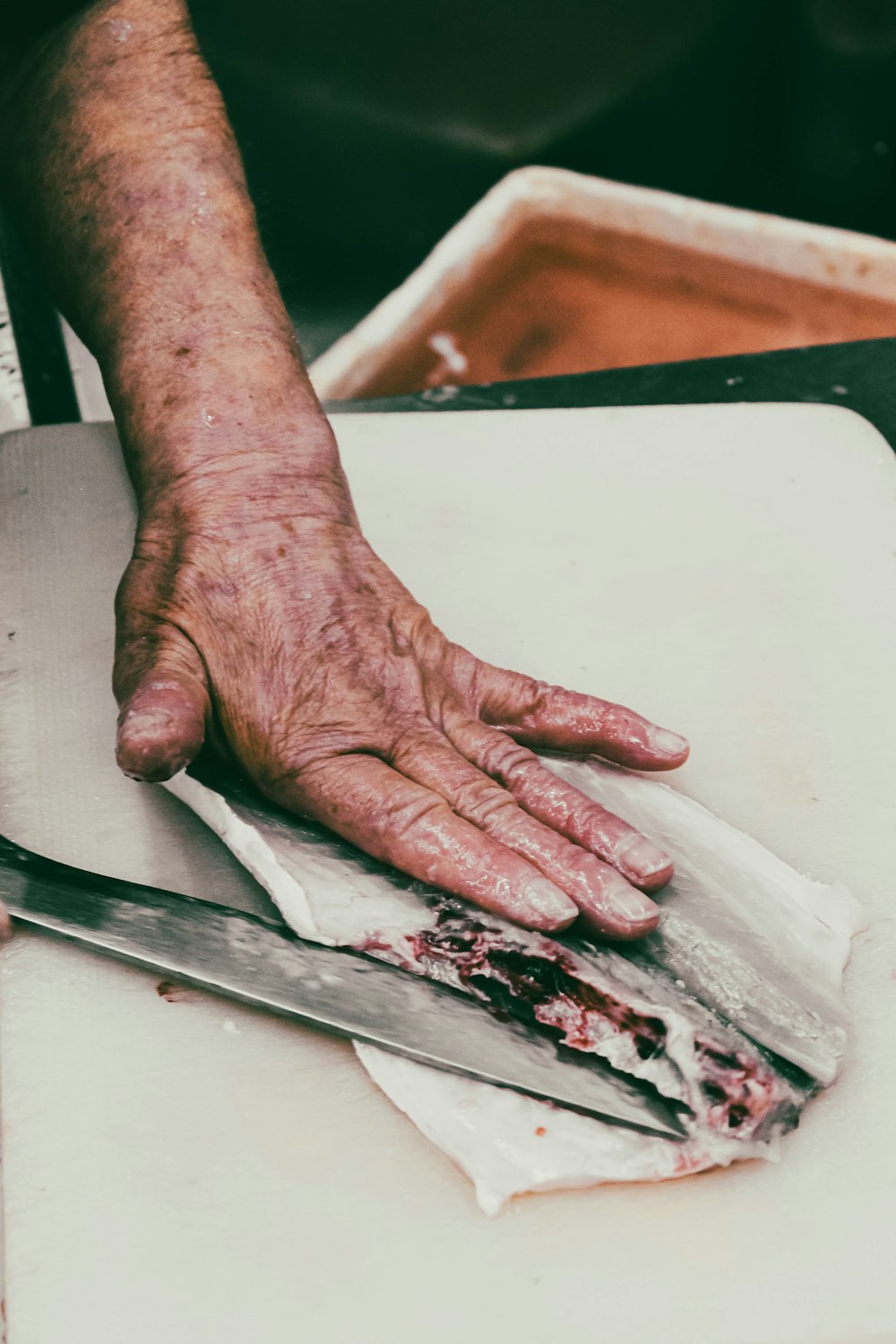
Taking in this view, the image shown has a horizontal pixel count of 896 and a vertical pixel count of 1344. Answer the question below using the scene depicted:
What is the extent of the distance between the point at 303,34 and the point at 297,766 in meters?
1.93

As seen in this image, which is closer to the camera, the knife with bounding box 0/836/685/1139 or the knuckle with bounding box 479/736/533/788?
the knife with bounding box 0/836/685/1139

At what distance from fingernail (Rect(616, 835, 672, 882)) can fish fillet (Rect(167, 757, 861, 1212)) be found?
40 mm

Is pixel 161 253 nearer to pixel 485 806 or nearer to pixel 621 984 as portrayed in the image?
pixel 485 806

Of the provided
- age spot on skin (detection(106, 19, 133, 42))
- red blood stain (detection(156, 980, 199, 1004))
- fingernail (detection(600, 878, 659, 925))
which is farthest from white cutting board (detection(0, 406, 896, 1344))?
age spot on skin (detection(106, 19, 133, 42))

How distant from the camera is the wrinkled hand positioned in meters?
1.27

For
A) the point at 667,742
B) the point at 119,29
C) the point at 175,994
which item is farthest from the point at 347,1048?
the point at 119,29

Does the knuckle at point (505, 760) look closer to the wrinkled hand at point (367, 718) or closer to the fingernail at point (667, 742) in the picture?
the wrinkled hand at point (367, 718)

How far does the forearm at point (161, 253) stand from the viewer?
5.25 ft

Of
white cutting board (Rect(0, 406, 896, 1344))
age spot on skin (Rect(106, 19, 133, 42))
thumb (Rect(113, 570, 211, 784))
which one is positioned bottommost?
white cutting board (Rect(0, 406, 896, 1344))

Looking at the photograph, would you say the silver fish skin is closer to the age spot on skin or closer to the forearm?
the forearm

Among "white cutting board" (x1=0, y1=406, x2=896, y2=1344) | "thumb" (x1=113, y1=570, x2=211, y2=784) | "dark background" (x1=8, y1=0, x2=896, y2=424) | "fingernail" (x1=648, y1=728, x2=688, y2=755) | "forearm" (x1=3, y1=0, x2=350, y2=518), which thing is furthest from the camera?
"dark background" (x1=8, y1=0, x2=896, y2=424)

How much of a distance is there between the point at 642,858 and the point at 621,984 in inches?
6.0

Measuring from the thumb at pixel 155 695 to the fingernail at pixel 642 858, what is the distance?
451mm

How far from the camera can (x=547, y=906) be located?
123cm
